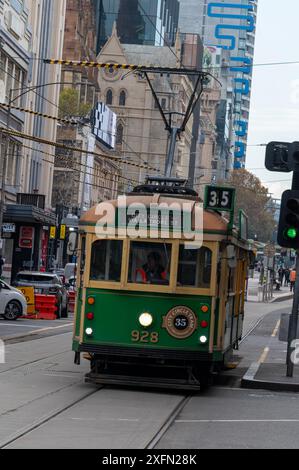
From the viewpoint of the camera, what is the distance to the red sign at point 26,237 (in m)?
59.8

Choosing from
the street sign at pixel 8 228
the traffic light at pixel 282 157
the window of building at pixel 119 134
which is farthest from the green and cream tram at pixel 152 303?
the window of building at pixel 119 134

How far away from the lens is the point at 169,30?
17100 cm

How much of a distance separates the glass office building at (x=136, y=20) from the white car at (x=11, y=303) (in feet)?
366

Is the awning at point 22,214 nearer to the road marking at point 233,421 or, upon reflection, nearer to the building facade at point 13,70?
the building facade at point 13,70

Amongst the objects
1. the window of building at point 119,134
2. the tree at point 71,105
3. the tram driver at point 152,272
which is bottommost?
the tram driver at point 152,272

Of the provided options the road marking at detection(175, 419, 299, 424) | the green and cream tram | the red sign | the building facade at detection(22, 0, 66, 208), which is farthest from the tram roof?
the building facade at detection(22, 0, 66, 208)

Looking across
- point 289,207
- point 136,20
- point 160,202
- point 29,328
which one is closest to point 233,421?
point 160,202

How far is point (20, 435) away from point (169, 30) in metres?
161

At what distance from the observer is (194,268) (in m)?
18.9

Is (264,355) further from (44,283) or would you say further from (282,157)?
(44,283)

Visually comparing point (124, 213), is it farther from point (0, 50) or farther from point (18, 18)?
point (18, 18)

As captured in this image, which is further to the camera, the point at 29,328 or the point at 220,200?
the point at 29,328

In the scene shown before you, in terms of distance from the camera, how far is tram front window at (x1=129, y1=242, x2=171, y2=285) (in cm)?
1889

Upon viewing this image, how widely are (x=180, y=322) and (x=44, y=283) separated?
83.6ft
